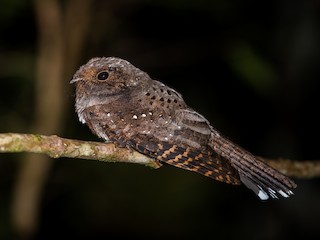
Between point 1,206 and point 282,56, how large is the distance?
3.96 meters

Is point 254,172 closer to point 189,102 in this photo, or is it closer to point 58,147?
point 58,147

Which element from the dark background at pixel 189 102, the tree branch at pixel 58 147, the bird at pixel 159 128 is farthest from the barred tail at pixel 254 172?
the dark background at pixel 189 102

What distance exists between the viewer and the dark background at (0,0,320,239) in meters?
6.34

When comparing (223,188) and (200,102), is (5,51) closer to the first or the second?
(200,102)

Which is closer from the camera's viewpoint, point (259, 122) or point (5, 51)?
point (5, 51)

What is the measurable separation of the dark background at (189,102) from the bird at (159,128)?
1915 mm

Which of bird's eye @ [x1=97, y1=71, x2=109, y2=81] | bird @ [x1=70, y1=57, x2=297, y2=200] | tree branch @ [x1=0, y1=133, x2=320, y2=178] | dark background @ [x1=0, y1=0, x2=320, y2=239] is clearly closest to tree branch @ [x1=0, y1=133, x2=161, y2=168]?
tree branch @ [x1=0, y1=133, x2=320, y2=178]

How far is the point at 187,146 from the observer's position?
3707 millimetres

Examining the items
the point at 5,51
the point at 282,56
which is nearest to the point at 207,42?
the point at 282,56

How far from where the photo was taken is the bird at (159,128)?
Answer: 12.0 ft

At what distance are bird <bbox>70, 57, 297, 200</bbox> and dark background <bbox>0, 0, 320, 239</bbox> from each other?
1.91m

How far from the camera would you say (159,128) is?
3711 millimetres

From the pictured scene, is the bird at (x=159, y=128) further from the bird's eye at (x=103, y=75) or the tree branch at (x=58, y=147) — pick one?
the tree branch at (x=58, y=147)

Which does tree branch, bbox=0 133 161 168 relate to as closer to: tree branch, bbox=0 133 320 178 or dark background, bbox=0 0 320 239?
tree branch, bbox=0 133 320 178
